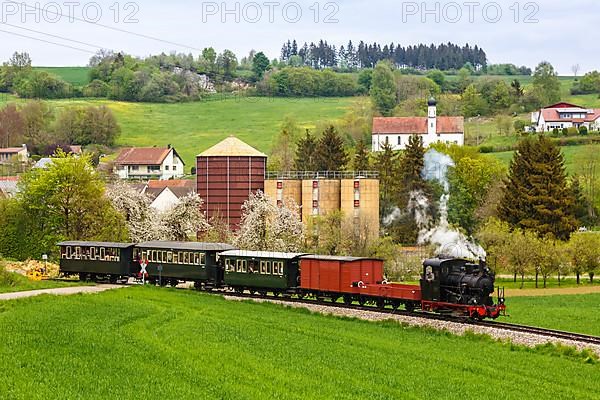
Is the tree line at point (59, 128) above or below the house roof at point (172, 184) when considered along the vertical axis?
Answer: above

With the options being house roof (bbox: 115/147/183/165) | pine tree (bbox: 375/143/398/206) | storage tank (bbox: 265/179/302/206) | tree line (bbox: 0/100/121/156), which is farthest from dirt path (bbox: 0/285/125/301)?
tree line (bbox: 0/100/121/156)

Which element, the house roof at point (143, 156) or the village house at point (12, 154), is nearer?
the house roof at point (143, 156)

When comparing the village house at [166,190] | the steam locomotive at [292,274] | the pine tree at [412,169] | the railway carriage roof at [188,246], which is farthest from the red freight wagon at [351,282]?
the village house at [166,190]

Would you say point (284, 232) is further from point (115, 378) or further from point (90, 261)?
point (115, 378)

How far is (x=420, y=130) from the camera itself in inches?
6708

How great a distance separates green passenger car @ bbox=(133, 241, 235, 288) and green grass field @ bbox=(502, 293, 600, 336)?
59.9 ft

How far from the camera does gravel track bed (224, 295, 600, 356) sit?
36.0m

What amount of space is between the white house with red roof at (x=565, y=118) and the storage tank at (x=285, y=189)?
316 feet

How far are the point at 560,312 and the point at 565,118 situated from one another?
143 m

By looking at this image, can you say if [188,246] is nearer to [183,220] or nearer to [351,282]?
[351,282]

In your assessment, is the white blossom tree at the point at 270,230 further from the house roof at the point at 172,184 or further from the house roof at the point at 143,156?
the house roof at the point at 143,156

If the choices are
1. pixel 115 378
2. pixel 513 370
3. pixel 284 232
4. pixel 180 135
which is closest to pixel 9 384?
pixel 115 378

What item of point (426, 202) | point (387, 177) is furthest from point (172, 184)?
point (426, 202)

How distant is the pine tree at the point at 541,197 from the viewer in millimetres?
94000
